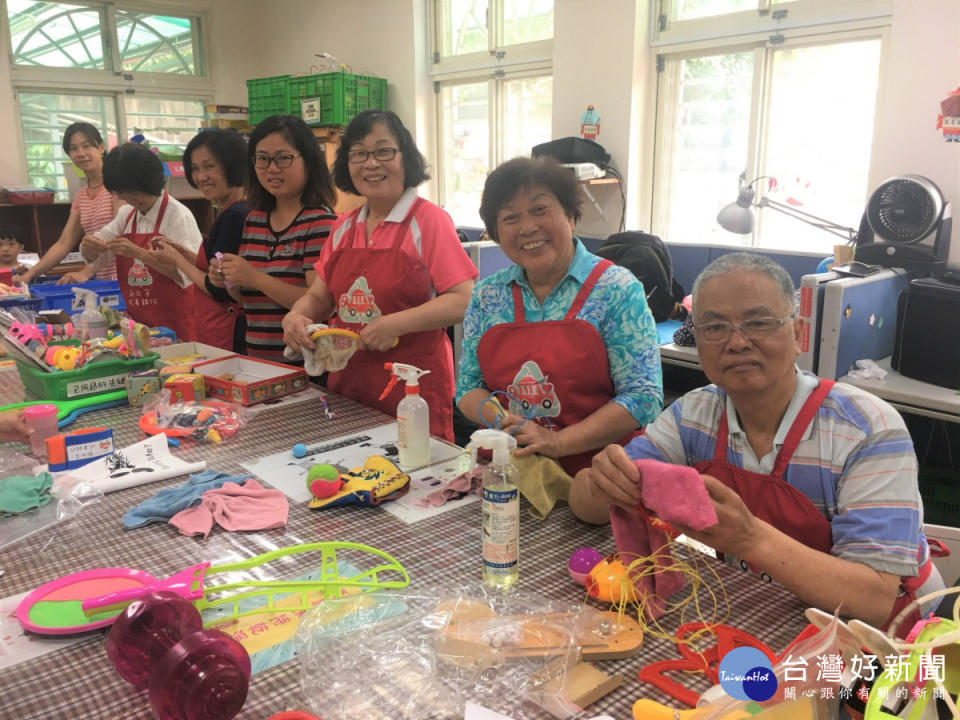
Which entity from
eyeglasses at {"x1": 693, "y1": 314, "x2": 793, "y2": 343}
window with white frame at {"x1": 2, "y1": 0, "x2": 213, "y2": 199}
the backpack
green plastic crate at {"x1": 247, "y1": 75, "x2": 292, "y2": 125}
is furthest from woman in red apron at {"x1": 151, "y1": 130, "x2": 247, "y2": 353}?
window with white frame at {"x1": 2, "y1": 0, "x2": 213, "y2": 199}

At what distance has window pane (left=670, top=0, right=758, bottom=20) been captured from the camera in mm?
4410

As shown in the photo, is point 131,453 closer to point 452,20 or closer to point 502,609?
point 502,609

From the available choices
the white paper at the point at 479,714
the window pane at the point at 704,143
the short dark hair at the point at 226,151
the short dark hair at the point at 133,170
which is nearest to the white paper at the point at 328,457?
the white paper at the point at 479,714

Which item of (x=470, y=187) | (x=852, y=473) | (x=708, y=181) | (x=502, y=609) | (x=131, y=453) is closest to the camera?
(x=502, y=609)

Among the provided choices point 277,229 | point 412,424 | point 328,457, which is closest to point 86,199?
point 277,229

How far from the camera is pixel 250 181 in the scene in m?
2.75

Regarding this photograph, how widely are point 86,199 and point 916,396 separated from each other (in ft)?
15.2

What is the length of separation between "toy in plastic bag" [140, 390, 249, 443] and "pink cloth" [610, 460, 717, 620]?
3.99 ft

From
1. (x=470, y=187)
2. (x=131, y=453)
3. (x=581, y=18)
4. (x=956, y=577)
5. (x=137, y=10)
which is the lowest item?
(x=956, y=577)

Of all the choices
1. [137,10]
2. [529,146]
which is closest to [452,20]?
[529,146]

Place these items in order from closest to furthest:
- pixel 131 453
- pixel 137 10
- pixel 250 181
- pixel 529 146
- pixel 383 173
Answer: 1. pixel 131 453
2. pixel 383 173
3. pixel 250 181
4. pixel 529 146
5. pixel 137 10

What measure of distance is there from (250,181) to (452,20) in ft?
13.7

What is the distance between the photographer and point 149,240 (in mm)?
3375

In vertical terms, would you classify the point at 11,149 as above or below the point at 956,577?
above
